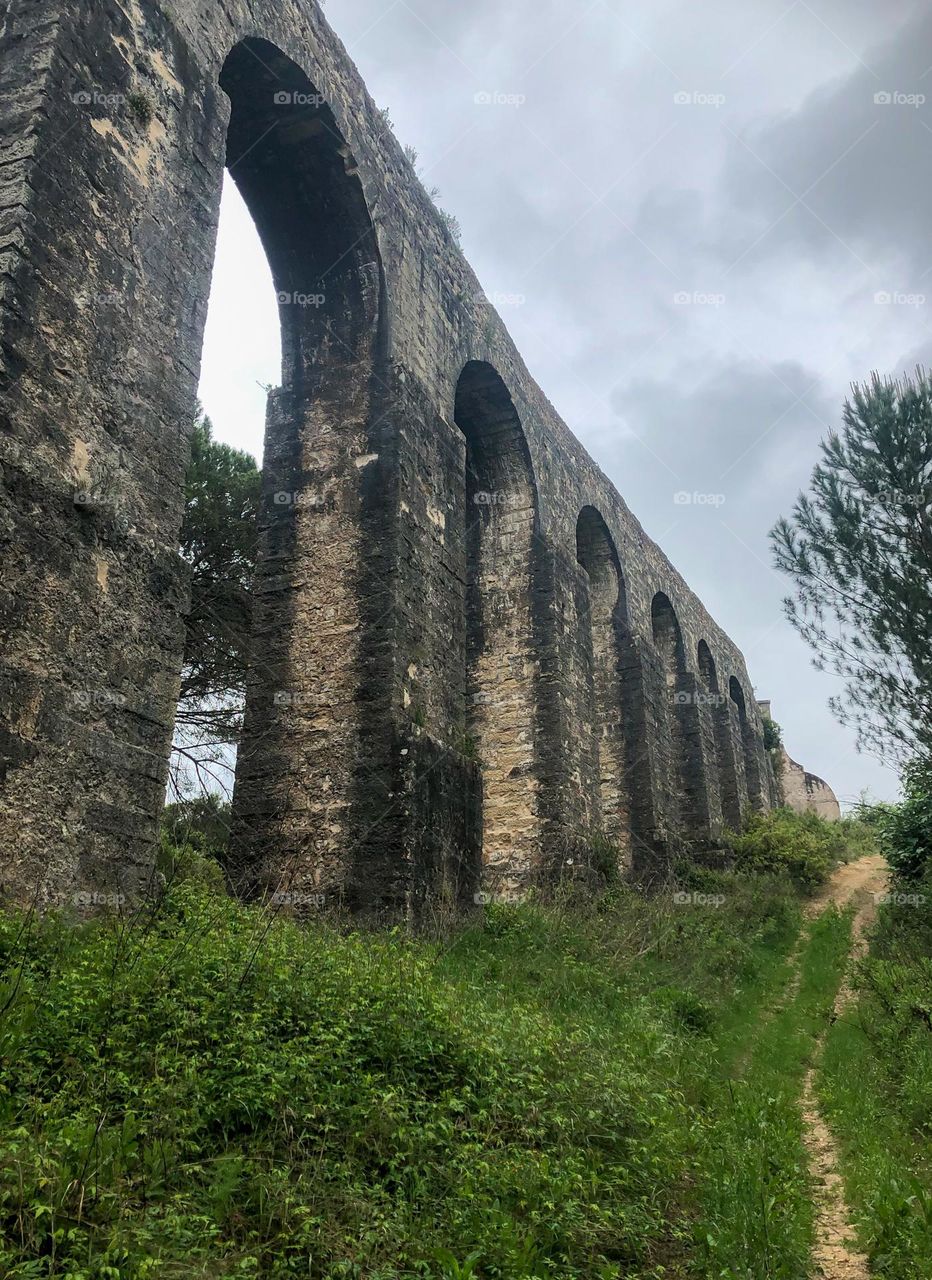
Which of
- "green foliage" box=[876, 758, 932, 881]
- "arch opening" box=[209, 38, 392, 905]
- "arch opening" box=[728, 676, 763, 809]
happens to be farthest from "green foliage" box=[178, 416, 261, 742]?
"arch opening" box=[728, 676, 763, 809]

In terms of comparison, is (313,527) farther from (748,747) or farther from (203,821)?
(748,747)

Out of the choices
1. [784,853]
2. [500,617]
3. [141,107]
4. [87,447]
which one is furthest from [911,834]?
[141,107]

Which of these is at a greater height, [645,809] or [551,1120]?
[645,809]

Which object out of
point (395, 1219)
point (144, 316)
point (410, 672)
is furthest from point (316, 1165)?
point (410, 672)

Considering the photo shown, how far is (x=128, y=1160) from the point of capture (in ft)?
8.03

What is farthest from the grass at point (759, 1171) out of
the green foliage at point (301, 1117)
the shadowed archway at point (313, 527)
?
the shadowed archway at point (313, 527)

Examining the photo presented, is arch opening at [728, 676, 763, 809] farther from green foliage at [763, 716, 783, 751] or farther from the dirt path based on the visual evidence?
the dirt path

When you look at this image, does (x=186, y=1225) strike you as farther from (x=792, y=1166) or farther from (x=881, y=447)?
(x=881, y=447)

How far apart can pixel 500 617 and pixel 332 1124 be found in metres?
8.10

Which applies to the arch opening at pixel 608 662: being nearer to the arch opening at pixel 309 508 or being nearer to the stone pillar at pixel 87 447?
the arch opening at pixel 309 508

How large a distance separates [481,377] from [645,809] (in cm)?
652

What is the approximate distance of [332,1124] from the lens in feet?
9.80

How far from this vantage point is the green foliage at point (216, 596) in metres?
12.0

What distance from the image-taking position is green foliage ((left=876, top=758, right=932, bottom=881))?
40.2ft
